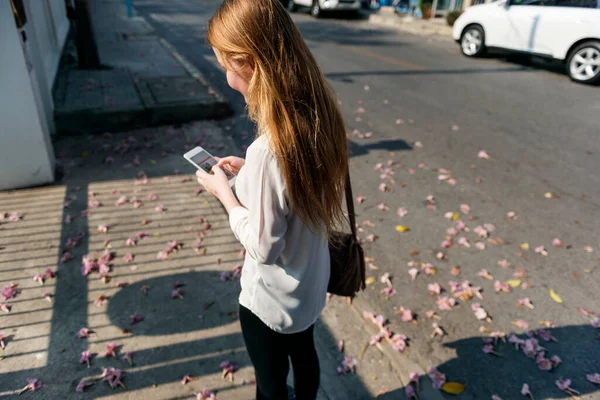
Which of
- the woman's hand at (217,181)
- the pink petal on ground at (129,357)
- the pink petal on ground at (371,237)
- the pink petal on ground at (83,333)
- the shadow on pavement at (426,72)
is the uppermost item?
the woman's hand at (217,181)

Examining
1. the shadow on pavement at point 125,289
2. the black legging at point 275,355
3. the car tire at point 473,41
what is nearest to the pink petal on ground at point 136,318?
the shadow on pavement at point 125,289

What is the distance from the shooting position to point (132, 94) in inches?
276

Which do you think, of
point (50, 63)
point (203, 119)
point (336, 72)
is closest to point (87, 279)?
point (203, 119)

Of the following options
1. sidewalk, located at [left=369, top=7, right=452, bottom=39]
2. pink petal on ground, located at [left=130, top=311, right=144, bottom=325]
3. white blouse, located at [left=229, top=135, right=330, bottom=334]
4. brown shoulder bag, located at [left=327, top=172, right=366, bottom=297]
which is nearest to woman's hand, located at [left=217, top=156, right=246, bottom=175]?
white blouse, located at [left=229, top=135, right=330, bottom=334]

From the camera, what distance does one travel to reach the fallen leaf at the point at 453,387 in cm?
259

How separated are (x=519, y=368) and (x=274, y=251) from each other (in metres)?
2.17

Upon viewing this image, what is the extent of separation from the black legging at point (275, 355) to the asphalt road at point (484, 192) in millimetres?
1169

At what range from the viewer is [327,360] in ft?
9.08

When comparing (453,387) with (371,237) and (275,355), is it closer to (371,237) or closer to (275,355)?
(275,355)

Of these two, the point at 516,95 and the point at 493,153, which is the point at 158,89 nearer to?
the point at 493,153

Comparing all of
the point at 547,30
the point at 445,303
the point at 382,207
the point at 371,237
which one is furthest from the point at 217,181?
the point at 547,30

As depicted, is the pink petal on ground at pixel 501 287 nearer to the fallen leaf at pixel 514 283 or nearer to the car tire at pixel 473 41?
the fallen leaf at pixel 514 283

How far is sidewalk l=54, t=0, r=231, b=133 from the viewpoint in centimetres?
602

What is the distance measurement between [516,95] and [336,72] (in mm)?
3782
